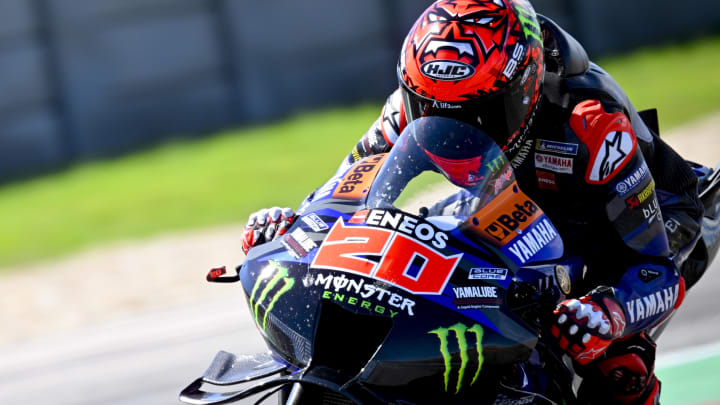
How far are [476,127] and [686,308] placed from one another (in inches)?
130

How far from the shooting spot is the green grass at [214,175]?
10414 millimetres

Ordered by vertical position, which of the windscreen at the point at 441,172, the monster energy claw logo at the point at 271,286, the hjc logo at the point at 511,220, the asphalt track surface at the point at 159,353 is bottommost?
the asphalt track surface at the point at 159,353

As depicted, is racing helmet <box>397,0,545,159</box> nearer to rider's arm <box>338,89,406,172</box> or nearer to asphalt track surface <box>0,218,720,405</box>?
rider's arm <box>338,89,406,172</box>

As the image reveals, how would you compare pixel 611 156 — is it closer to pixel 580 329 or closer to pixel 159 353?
pixel 580 329

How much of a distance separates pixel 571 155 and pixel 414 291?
1.04 m

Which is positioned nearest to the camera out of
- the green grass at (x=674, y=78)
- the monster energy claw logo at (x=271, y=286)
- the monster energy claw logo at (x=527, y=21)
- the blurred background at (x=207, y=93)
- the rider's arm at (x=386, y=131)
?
the monster energy claw logo at (x=271, y=286)

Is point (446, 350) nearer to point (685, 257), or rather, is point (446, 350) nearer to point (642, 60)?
point (685, 257)

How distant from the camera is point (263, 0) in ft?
47.8

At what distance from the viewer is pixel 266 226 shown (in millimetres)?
2877

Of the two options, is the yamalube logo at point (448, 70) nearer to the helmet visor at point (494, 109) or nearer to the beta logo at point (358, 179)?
the helmet visor at point (494, 109)

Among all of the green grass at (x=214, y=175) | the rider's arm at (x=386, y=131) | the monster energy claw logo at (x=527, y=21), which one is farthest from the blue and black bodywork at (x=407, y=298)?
the green grass at (x=214, y=175)

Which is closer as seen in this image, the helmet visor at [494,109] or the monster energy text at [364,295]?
the monster energy text at [364,295]

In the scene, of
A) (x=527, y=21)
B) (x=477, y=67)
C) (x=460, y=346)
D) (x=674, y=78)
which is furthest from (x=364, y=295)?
(x=674, y=78)

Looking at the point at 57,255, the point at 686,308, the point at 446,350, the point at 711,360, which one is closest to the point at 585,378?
the point at 446,350
